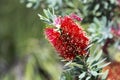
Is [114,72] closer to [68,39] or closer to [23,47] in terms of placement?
[68,39]

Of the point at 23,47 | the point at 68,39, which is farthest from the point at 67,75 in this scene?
the point at 23,47

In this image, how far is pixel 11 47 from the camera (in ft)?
9.58

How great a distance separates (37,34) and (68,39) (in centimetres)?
182

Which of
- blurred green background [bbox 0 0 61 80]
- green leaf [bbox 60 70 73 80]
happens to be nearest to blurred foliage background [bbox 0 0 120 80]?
blurred green background [bbox 0 0 61 80]

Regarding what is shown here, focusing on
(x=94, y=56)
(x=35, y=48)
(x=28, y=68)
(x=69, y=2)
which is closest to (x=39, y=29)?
(x=35, y=48)

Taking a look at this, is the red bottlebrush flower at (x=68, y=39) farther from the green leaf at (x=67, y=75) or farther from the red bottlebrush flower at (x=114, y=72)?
the red bottlebrush flower at (x=114, y=72)

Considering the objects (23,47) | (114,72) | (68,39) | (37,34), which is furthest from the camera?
(23,47)

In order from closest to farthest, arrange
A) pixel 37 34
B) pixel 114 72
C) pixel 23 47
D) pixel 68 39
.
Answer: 1. pixel 68 39
2. pixel 114 72
3. pixel 37 34
4. pixel 23 47

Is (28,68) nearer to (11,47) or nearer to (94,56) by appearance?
(11,47)

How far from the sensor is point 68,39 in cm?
71

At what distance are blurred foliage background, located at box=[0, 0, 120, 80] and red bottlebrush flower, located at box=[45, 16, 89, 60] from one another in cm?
19

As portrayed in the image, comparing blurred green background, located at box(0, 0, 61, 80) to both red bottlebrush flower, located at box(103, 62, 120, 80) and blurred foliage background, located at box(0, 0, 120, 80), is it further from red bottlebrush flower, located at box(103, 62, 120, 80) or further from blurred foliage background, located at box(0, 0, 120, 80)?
red bottlebrush flower, located at box(103, 62, 120, 80)

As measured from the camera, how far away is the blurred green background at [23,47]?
7.41ft

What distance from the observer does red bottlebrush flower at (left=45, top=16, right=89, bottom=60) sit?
71 cm
